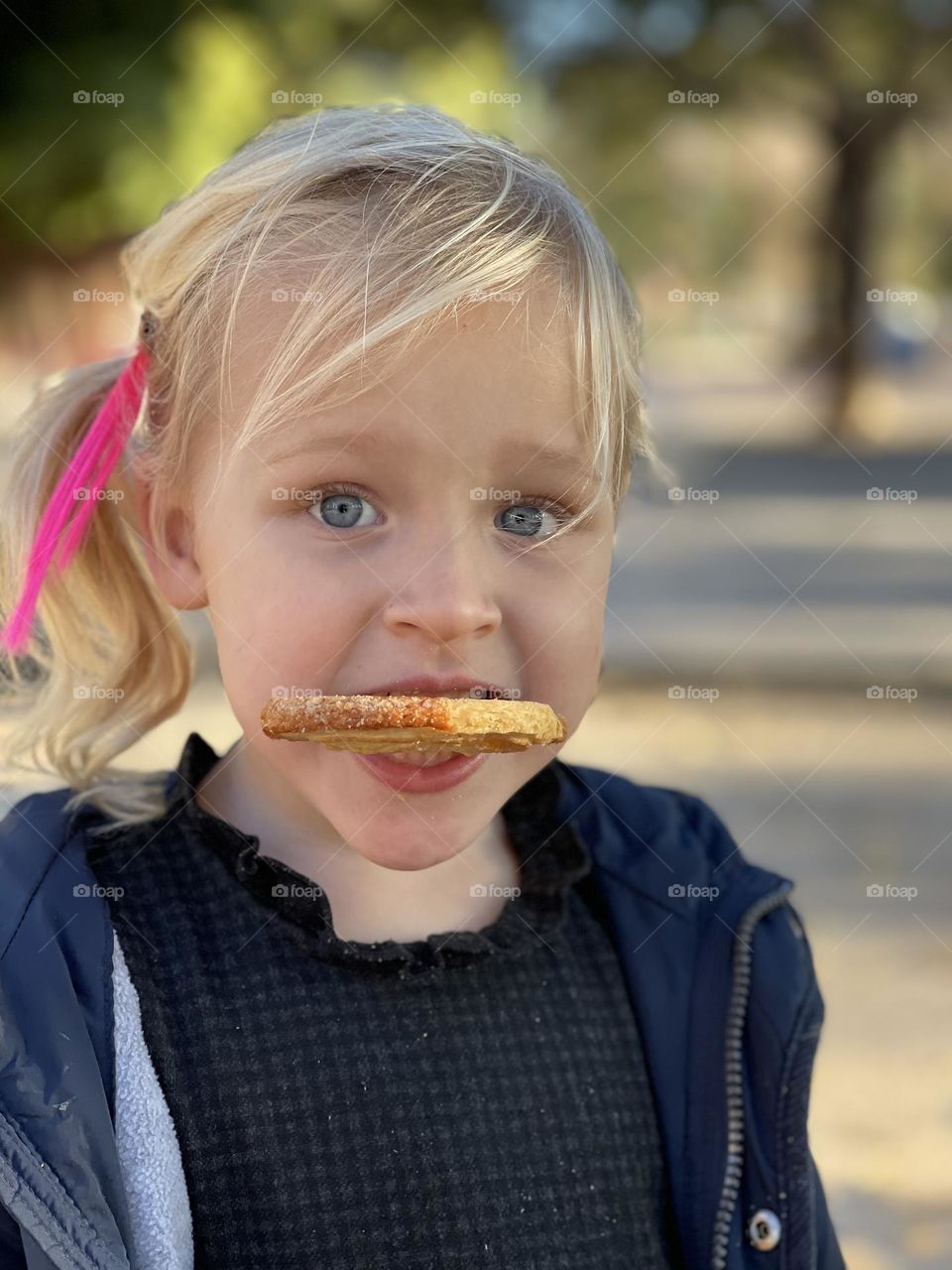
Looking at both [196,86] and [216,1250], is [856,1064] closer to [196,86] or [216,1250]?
[216,1250]

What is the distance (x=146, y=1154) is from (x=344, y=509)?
635mm

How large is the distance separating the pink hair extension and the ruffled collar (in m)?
0.26

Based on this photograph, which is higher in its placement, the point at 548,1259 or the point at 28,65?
the point at 28,65

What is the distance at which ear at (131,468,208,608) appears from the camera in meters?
1.72

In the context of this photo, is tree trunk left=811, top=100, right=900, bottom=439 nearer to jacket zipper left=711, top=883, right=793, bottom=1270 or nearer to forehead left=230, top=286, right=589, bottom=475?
jacket zipper left=711, top=883, right=793, bottom=1270

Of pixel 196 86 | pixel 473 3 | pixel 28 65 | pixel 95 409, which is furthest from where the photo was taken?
pixel 473 3

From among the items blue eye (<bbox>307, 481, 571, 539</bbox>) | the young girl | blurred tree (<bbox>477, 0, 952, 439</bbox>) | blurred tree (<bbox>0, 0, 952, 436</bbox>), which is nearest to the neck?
the young girl

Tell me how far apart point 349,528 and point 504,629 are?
0.19 m

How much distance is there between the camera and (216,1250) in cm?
153

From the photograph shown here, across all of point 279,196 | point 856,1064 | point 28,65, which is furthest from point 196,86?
point 279,196

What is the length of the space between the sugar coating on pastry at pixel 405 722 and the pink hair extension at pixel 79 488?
0.45 m

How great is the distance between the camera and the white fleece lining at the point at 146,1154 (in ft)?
4.78

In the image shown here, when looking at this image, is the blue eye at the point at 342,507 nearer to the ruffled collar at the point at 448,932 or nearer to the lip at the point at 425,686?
the lip at the point at 425,686

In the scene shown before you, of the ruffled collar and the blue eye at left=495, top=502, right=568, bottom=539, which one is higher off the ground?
the blue eye at left=495, top=502, right=568, bottom=539
